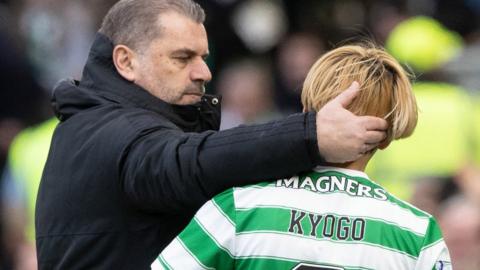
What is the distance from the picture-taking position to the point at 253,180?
337 centimetres

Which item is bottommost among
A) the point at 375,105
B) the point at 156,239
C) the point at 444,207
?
the point at 444,207

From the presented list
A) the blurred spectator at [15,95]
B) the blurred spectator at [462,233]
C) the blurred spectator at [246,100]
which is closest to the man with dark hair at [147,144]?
the blurred spectator at [462,233]

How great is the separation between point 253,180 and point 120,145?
1.47 ft

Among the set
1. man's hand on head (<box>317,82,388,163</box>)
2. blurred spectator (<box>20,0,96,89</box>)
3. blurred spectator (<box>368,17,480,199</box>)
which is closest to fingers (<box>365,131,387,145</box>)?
man's hand on head (<box>317,82,388,163</box>)

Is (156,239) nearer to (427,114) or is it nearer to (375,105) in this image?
(375,105)

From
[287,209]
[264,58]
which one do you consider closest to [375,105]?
[287,209]

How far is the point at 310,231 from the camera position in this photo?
3.27 meters

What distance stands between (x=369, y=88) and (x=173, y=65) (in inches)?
30.6

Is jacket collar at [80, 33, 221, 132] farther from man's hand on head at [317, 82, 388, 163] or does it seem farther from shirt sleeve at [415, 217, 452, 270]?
shirt sleeve at [415, 217, 452, 270]

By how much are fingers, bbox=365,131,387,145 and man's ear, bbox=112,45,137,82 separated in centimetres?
88

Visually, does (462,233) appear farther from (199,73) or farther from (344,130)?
(344,130)

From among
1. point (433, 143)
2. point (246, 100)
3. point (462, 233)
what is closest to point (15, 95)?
point (246, 100)

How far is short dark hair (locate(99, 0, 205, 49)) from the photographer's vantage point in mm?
3914

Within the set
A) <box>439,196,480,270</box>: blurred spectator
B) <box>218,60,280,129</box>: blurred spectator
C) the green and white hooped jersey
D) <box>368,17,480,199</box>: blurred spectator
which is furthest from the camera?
<box>218,60,280,129</box>: blurred spectator
